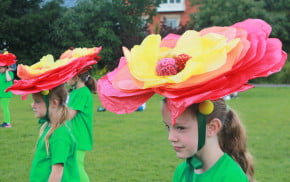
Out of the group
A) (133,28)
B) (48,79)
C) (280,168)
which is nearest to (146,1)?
(133,28)

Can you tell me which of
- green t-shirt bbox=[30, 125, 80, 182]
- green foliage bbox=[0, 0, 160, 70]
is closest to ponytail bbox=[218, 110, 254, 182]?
green t-shirt bbox=[30, 125, 80, 182]

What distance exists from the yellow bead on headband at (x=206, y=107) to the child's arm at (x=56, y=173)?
1.81 m

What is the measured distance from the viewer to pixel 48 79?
374cm

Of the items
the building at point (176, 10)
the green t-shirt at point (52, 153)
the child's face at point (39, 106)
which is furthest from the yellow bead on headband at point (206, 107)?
the building at point (176, 10)

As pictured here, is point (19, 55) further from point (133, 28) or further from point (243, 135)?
point (243, 135)

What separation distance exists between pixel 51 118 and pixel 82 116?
177 centimetres

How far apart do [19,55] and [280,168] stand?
98.9 ft

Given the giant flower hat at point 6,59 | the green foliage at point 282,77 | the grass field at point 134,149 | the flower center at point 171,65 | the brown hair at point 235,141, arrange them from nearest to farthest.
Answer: the flower center at point 171,65
the brown hair at point 235,141
the grass field at point 134,149
the giant flower hat at point 6,59
the green foliage at point 282,77

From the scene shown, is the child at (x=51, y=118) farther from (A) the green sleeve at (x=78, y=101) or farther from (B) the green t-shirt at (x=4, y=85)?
(B) the green t-shirt at (x=4, y=85)

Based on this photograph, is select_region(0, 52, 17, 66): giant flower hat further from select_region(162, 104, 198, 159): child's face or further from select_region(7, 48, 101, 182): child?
select_region(162, 104, 198, 159): child's face

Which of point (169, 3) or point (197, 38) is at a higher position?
point (169, 3)

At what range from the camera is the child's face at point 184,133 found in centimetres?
220

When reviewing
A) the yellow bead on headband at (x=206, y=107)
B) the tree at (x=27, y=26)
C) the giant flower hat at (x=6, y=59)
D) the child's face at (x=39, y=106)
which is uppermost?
the tree at (x=27, y=26)

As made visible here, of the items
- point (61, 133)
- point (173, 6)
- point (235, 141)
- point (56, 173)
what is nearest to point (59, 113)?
point (61, 133)
